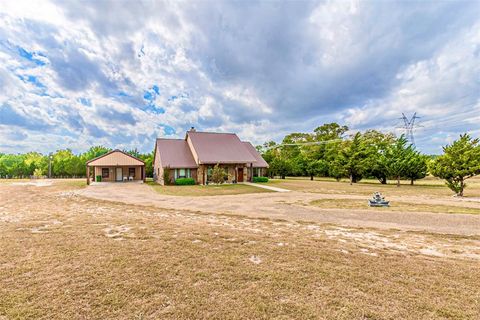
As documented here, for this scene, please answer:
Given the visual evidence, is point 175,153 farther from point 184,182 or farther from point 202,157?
point 184,182

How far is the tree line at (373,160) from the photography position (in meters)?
15.7

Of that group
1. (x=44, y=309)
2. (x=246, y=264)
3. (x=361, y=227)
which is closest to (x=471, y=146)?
(x=361, y=227)

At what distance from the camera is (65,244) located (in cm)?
517

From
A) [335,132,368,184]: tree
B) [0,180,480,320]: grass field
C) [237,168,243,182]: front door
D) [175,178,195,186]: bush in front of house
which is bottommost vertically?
[0,180,480,320]: grass field

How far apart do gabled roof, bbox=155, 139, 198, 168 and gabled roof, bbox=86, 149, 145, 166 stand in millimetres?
3635

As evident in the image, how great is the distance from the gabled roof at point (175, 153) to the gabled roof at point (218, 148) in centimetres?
146

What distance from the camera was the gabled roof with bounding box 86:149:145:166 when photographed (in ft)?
83.4

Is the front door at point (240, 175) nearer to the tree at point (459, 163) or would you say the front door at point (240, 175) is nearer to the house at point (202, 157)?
the house at point (202, 157)

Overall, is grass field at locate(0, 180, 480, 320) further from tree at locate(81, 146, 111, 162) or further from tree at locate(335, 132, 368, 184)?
tree at locate(81, 146, 111, 162)

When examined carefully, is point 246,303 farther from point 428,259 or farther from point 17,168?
point 17,168

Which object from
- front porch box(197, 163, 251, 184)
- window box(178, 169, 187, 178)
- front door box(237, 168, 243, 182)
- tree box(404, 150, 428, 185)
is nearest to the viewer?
front porch box(197, 163, 251, 184)

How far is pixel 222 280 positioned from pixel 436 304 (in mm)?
2852

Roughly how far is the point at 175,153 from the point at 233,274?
917 inches

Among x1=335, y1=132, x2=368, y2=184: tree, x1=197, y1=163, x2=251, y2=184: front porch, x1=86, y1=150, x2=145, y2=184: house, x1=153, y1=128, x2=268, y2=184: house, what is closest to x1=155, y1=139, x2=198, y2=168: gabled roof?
x1=153, y1=128, x2=268, y2=184: house
